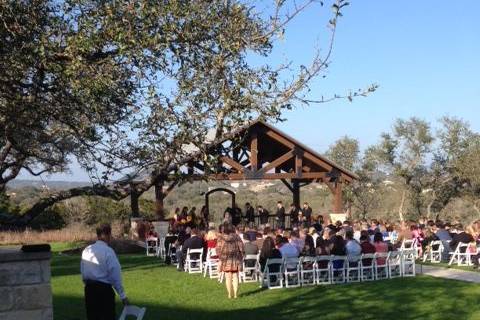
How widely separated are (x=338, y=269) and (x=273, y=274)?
1.72 metres

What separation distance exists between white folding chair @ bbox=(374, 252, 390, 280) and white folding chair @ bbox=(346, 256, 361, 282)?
1.52 ft

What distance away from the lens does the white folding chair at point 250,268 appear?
16.2 metres

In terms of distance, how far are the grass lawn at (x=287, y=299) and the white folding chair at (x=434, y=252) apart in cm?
498

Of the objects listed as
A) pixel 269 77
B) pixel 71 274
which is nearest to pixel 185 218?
pixel 71 274

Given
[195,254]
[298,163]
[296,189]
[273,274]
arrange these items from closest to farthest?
[273,274] → [195,254] → [298,163] → [296,189]

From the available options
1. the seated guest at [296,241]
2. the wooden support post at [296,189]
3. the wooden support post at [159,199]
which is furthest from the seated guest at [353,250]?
the wooden support post at [296,189]

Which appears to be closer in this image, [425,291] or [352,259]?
[425,291]

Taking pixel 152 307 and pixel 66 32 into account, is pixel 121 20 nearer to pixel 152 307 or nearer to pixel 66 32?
pixel 66 32

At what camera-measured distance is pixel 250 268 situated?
16.3 m

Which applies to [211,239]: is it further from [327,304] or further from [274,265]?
[327,304]

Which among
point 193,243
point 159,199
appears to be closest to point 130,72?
point 193,243

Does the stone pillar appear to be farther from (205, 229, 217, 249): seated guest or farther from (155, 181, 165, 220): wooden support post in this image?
(155, 181, 165, 220): wooden support post

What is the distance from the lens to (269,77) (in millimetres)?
7840

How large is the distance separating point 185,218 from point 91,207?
510 inches
